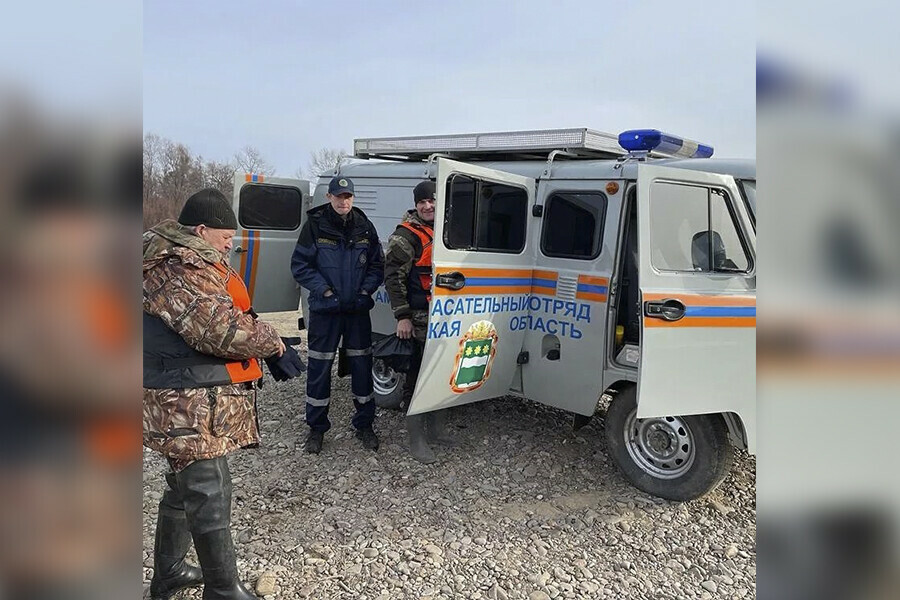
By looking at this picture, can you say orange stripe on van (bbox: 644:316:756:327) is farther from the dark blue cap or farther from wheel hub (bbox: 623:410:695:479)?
the dark blue cap

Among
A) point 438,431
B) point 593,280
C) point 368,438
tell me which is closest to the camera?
point 593,280

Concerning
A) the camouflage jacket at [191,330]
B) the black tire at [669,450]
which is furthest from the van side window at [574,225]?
the camouflage jacket at [191,330]

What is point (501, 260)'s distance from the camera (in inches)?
179

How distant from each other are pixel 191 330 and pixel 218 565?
103cm

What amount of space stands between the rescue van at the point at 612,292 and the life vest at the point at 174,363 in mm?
1624

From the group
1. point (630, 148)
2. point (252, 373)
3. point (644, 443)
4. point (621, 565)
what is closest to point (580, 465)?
point (644, 443)

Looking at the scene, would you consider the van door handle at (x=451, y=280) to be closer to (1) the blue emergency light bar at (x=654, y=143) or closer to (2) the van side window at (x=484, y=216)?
(2) the van side window at (x=484, y=216)

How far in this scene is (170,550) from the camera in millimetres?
2965

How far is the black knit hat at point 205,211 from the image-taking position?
271 centimetres

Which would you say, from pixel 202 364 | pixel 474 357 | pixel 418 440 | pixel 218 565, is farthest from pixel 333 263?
pixel 218 565

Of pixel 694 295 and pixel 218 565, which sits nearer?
pixel 218 565

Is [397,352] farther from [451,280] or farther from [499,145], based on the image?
[499,145]

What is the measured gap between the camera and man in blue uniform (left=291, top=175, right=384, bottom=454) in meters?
4.75

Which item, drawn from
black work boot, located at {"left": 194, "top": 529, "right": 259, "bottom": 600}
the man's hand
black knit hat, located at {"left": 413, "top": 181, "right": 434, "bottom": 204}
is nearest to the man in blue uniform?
the man's hand
